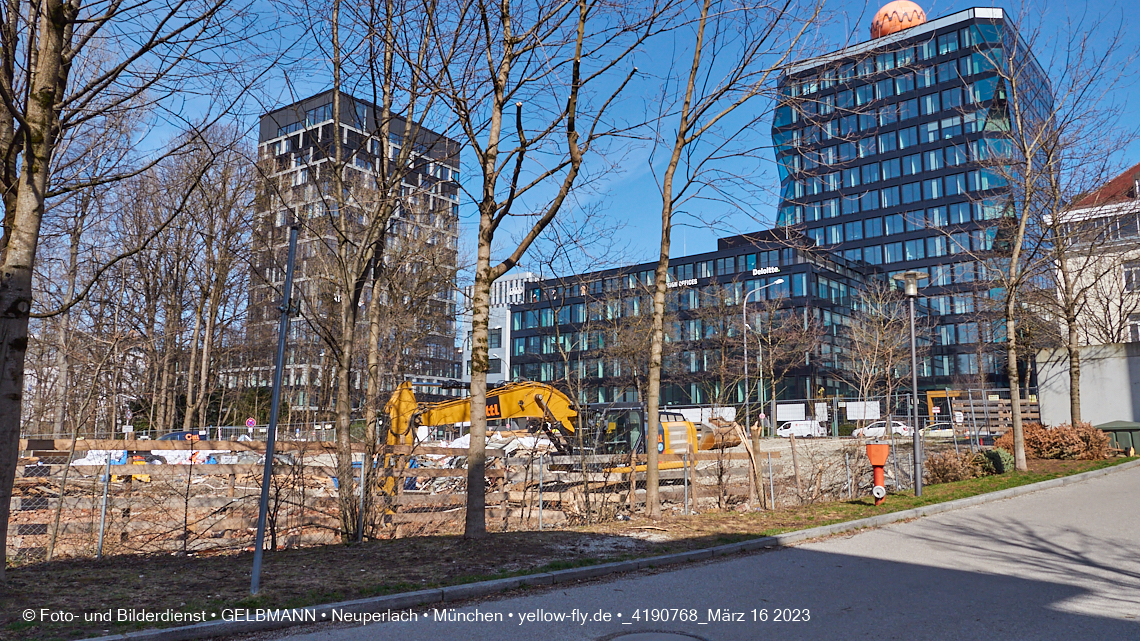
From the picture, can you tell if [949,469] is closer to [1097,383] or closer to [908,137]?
[1097,383]

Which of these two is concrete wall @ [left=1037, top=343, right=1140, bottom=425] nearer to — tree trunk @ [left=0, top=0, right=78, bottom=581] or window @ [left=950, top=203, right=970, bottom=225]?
tree trunk @ [left=0, top=0, right=78, bottom=581]

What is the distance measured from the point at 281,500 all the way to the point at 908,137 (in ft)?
267

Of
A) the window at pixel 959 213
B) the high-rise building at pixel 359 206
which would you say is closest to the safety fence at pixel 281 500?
the high-rise building at pixel 359 206

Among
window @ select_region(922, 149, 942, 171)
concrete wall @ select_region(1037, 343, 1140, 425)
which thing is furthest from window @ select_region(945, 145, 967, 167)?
concrete wall @ select_region(1037, 343, 1140, 425)

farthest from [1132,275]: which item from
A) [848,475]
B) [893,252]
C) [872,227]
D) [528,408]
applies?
[872,227]

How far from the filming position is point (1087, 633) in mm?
6488

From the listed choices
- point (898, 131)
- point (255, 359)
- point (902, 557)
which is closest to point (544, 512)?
point (902, 557)

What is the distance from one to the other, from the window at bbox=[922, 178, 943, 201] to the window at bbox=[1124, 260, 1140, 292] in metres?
39.7

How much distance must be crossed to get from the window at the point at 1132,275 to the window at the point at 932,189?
3970 cm

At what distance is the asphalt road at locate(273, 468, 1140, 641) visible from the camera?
6754mm

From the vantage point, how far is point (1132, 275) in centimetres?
3788

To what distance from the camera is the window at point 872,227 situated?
8031cm

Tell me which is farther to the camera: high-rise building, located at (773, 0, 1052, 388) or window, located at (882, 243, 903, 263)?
window, located at (882, 243, 903, 263)

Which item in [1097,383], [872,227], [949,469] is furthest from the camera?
[872,227]
